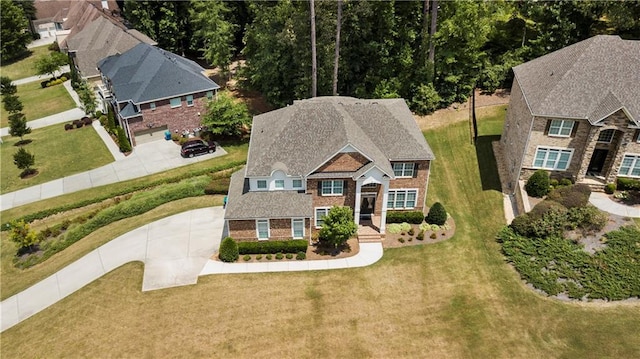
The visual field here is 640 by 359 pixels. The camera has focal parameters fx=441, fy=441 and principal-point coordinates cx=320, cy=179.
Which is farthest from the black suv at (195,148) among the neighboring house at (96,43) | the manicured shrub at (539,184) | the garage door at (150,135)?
the manicured shrub at (539,184)

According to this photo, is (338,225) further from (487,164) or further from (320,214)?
(487,164)

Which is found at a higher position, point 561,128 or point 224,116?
point 561,128

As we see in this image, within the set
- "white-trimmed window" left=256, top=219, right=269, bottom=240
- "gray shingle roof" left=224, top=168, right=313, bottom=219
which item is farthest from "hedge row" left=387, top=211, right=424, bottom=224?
"white-trimmed window" left=256, top=219, right=269, bottom=240

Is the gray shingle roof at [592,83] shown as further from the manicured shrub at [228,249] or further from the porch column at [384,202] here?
the manicured shrub at [228,249]

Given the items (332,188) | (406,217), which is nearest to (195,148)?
(332,188)

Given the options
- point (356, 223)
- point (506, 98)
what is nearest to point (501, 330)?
point (356, 223)

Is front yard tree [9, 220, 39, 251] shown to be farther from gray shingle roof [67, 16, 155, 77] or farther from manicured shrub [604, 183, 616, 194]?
manicured shrub [604, 183, 616, 194]
